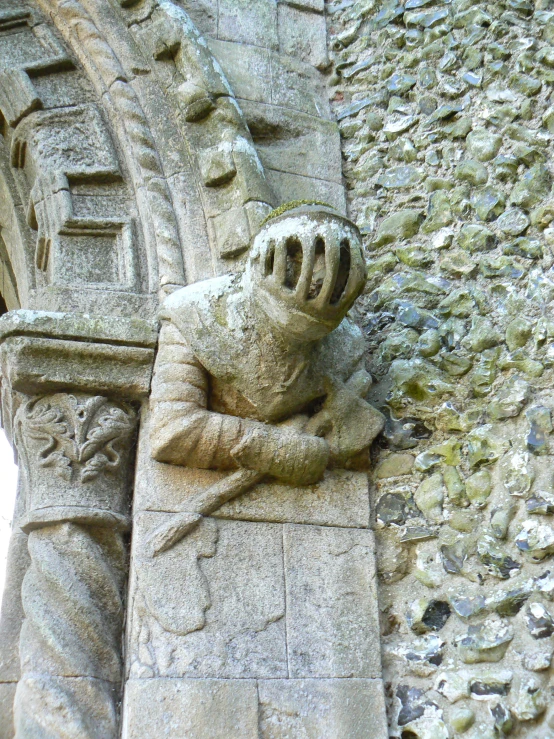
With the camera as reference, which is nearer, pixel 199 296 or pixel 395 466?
pixel 199 296

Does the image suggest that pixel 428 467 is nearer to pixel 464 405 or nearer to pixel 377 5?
pixel 464 405

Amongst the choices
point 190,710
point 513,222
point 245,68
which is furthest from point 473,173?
point 190,710

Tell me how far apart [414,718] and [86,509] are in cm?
101

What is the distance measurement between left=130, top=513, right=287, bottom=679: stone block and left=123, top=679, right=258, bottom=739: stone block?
0.11ft

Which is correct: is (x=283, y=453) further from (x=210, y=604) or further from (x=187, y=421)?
(x=210, y=604)

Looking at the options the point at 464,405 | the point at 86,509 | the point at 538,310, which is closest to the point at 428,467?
the point at 464,405

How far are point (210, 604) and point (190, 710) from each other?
10.4 inches

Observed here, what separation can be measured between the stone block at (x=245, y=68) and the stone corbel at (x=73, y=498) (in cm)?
118

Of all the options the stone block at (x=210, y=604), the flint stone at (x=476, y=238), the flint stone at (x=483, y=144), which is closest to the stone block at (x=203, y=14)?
the flint stone at (x=483, y=144)

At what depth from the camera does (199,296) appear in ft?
8.04

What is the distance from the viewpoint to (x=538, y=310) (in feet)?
8.32

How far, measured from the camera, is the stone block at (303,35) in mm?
3420

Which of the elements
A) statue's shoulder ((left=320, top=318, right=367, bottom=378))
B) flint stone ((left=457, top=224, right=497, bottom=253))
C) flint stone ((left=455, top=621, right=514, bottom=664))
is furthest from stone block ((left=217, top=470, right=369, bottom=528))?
flint stone ((left=457, top=224, right=497, bottom=253))

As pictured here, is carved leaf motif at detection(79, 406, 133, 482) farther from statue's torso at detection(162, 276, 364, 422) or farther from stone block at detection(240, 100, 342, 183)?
stone block at detection(240, 100, 342, 183)
